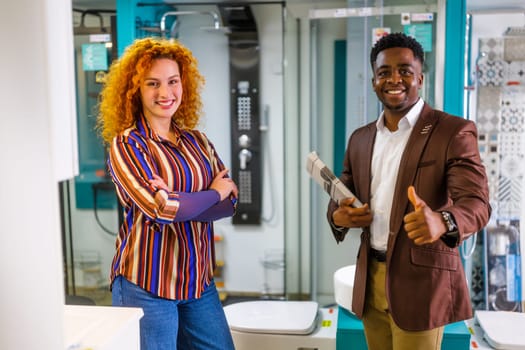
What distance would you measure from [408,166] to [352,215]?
227 mm

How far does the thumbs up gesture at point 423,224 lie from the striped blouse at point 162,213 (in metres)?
0.67

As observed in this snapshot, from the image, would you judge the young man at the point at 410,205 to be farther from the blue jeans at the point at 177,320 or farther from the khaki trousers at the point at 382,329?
the blue jeans at the point at 177,320

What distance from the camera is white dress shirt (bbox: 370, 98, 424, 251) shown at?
1612 mm

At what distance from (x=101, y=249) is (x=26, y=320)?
2.87 m

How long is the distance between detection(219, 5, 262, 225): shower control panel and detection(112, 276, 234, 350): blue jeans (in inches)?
73.3

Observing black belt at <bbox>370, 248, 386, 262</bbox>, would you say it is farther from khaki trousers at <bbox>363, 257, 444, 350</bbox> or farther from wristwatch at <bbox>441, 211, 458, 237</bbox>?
wristwatch at <bbox>441, 211, 458, 237</bbox>

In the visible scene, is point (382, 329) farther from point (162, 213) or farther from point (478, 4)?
point (478, 4)

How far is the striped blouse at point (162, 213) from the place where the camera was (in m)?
1.65

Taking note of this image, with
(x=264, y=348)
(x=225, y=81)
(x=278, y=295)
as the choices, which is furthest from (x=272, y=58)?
(x=264, y=348)

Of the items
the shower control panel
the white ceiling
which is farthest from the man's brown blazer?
the shower control panel

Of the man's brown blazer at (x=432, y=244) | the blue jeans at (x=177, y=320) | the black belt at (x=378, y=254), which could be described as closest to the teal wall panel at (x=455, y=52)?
the man's brown blazer at (x=432, y=244)

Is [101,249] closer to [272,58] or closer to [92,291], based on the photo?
[92,291]

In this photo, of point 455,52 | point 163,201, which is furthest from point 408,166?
point 455,52

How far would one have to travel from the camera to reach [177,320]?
1.76 metres
